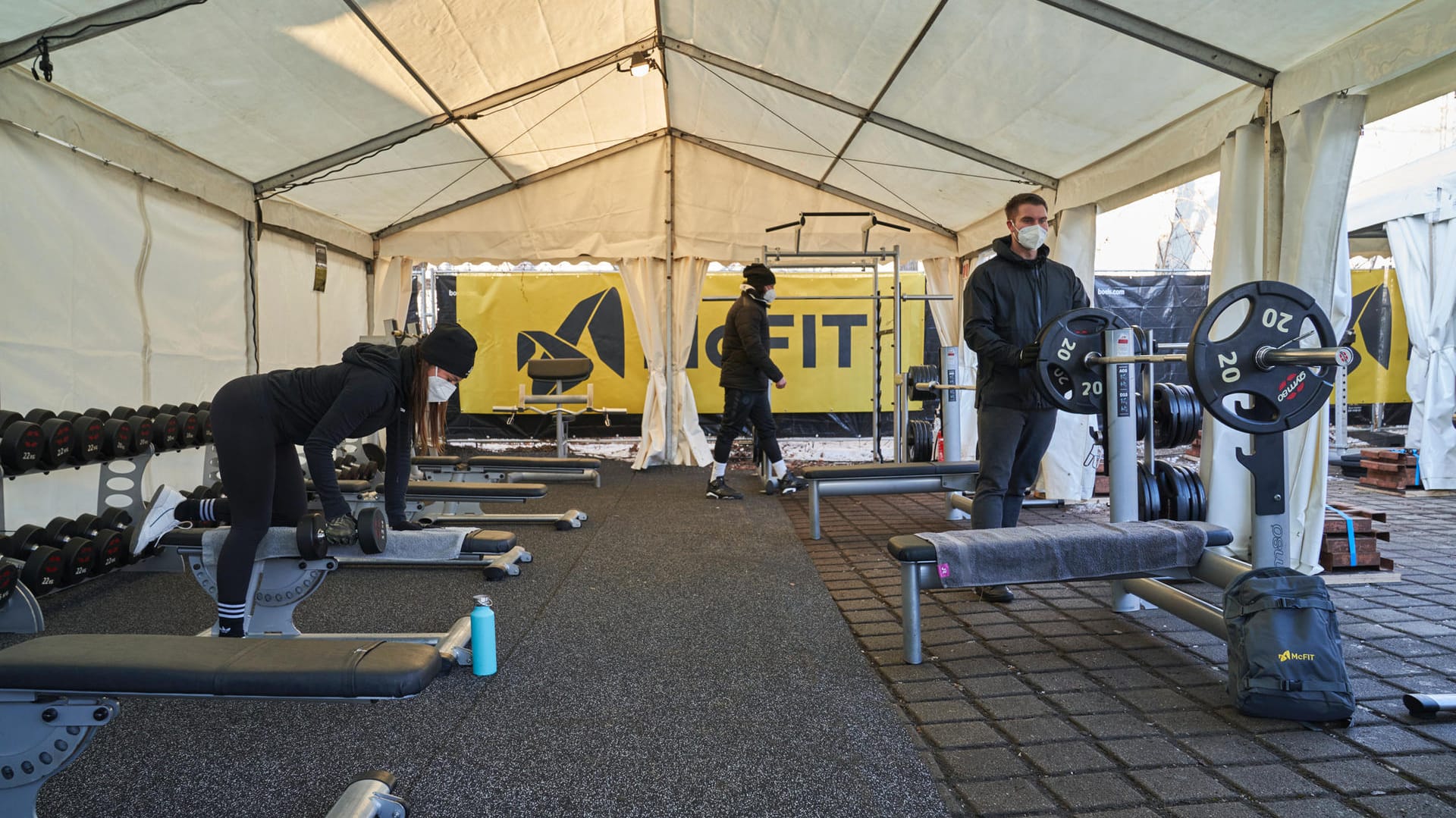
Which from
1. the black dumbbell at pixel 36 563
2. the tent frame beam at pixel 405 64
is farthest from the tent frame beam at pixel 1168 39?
the black dumbbell at pixel 36 563

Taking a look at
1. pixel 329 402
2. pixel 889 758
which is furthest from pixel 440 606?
pixel 889 758

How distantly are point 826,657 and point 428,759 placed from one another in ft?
4.23

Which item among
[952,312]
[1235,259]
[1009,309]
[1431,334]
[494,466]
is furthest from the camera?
[952,312]

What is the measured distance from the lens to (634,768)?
185cm

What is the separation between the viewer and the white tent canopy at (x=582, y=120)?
3.35m

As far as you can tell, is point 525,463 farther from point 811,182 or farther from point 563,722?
point 811,182

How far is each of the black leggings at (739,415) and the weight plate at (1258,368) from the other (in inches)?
143

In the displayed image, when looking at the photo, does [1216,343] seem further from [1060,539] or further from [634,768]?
[634,768]

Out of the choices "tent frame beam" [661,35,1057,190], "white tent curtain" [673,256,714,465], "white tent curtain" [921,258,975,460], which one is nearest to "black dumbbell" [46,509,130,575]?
"tent frame beam" [661,35,1057,190]

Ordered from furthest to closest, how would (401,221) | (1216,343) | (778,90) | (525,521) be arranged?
(401,221) < (778,90) < (525,521) < (1216,343)

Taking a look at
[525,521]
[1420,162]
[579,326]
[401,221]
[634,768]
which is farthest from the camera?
[579,326]

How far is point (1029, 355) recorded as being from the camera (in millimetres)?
2906

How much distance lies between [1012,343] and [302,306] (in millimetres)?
5501

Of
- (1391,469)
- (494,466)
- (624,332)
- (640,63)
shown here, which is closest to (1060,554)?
(494,466)
